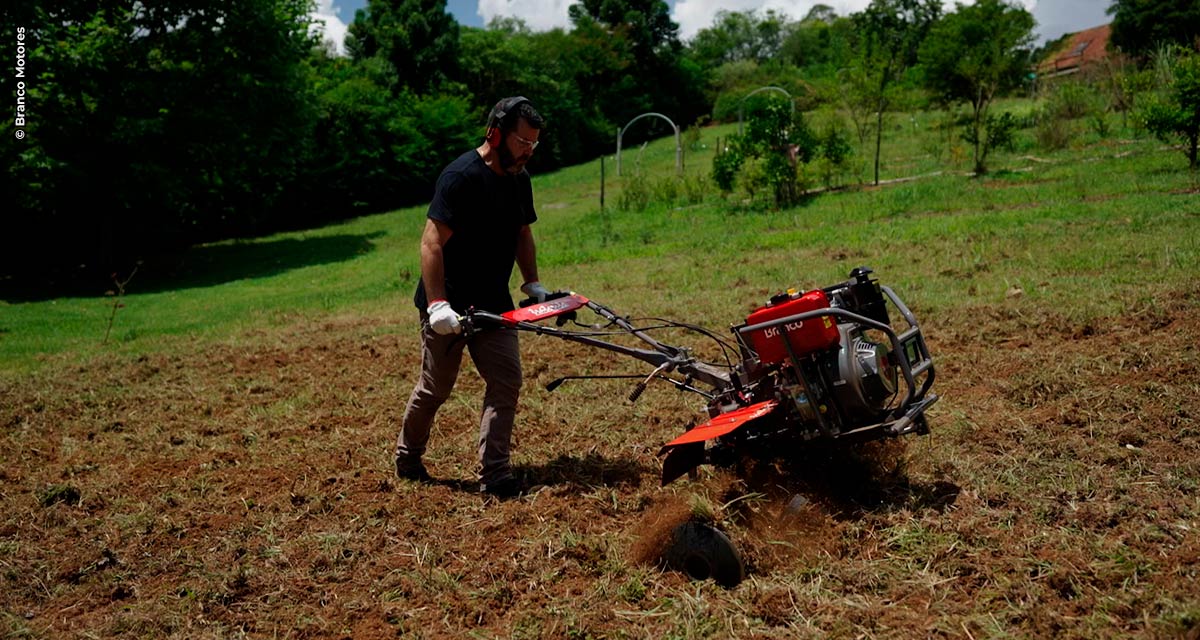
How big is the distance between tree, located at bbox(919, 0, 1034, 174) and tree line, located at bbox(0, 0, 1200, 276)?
65mm

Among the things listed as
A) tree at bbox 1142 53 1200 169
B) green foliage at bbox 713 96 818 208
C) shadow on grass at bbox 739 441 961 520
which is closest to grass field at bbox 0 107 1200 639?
shadow on grass at bbox 739 441 961 520

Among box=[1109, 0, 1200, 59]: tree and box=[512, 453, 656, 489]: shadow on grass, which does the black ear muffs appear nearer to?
box=[512, 453, 656, 489]: shadow on grass

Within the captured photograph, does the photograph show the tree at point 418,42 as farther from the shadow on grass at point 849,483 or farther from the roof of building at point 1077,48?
the roof of building at point 1077,48

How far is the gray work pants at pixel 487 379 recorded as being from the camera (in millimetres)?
5090

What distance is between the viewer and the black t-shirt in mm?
4910

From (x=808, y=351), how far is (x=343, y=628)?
2.36 meters

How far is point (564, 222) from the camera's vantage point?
22078 mm

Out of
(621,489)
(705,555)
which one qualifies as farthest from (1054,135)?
(705,555)

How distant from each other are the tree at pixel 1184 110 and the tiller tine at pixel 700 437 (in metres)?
14.5

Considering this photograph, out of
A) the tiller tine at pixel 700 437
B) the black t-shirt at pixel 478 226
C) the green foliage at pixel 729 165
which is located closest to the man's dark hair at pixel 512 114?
the black t-shirt at pixel 478 226

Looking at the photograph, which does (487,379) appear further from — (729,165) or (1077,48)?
(1077,48)

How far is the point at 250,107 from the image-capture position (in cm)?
2038

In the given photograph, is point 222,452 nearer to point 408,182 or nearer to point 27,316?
point 27,316

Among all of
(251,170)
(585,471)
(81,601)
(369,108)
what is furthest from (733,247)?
(369,108)
